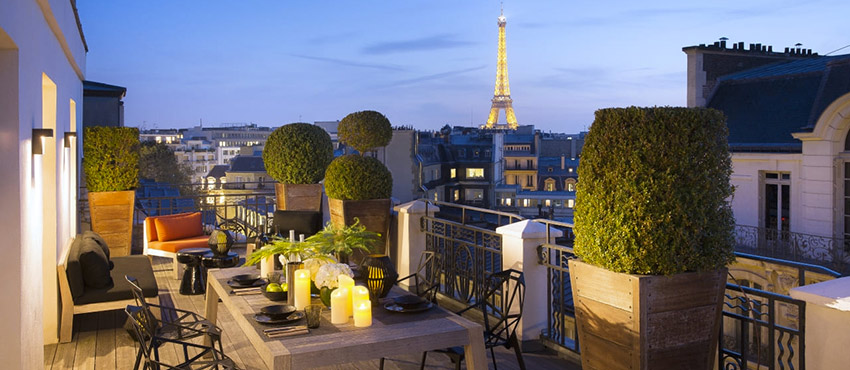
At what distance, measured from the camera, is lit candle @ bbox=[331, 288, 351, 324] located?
331 cm

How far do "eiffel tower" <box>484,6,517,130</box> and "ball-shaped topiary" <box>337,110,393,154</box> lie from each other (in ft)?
172

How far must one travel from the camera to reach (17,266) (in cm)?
362

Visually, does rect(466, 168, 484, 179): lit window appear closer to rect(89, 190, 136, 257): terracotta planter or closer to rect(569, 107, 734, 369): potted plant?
rect(89, 190, 136, 257): terracotta planter

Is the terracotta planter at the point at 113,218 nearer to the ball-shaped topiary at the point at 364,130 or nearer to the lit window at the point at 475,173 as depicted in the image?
the ball-shaped topiary at the point at 364,130

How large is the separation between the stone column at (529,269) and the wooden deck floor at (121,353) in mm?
197

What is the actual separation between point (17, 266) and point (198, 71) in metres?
43.1

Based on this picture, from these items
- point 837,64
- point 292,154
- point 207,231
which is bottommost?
point 207,231

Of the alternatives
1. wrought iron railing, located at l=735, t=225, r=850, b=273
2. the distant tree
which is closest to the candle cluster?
wrought iron railing, located at l=735, t=225, r=850, b=273

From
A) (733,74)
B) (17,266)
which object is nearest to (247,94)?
(733,74)

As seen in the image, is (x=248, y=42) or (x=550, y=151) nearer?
(x=248, y=42)

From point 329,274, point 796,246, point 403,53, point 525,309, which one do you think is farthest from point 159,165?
point 329,274

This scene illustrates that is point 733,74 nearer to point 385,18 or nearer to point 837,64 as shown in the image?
point 837,64

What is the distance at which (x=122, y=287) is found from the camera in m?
5.84

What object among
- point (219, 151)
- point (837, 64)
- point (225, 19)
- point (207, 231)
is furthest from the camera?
point (219, 151)
